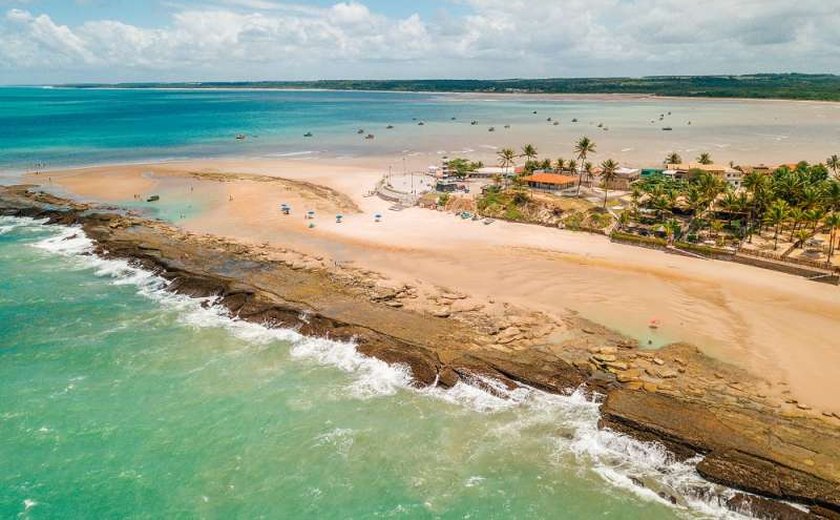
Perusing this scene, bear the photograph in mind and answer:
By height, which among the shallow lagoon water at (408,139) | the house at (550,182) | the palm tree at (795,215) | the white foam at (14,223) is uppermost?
the shallow lagoon water at (408,139)

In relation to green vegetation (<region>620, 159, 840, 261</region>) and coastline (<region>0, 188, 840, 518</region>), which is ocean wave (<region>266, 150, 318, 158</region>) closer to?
coastline (<region>0, 188, 840, 518</region>)

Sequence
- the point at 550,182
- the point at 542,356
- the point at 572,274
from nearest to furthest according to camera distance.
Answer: the point at 542,356, the point at 572,274, the point at 550,182

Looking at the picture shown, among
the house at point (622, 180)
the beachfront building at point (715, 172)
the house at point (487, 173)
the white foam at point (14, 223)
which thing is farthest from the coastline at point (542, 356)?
the beachfront building at point (715, 172)

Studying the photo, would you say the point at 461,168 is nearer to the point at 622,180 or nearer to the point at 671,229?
the point at 622,180

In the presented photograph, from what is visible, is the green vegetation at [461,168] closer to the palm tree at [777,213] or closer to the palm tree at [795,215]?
the palm tree at [777,213]

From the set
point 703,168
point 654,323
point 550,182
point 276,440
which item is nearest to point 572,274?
point 654,323
